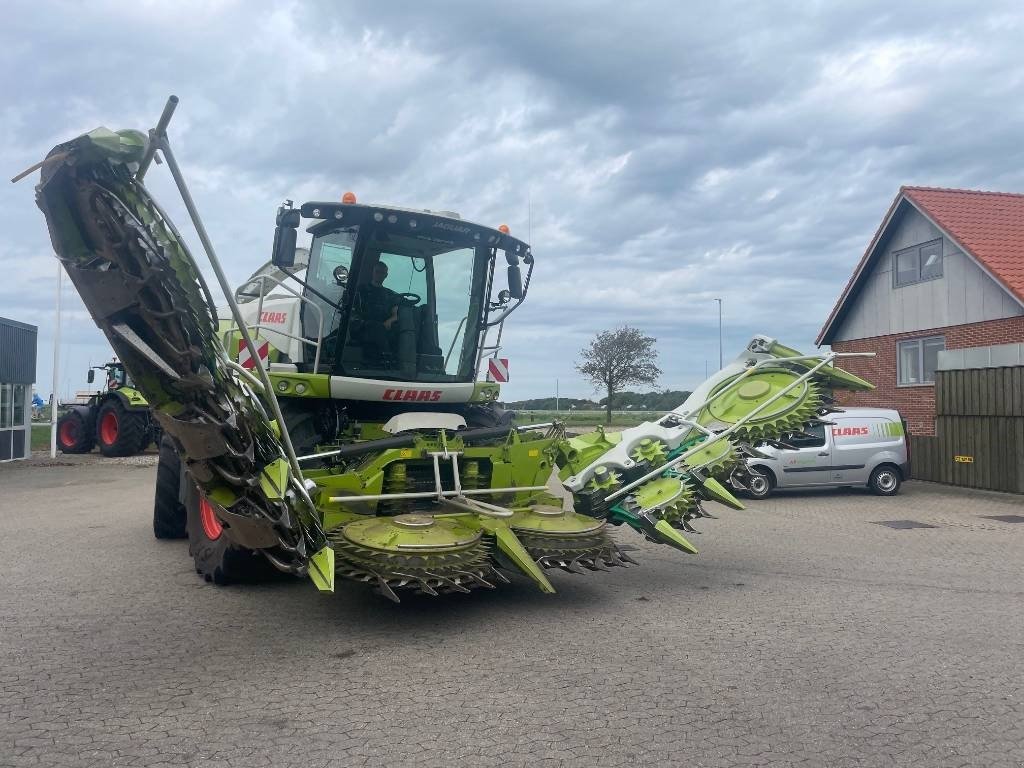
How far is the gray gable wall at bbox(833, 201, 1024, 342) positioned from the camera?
16047 mm

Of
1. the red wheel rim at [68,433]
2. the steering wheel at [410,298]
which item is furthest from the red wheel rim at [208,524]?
the red wheel rim at [68,433]

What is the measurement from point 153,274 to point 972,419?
14.8 meters

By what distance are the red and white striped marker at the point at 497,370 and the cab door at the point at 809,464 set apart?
7.88 metres

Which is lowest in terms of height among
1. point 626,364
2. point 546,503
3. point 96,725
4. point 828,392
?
point 96,725

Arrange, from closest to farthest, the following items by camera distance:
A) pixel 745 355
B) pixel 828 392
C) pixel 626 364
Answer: pixel 828 392, pixel 745 355, pixel 626 364

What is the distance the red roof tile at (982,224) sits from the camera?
15641 millimetres

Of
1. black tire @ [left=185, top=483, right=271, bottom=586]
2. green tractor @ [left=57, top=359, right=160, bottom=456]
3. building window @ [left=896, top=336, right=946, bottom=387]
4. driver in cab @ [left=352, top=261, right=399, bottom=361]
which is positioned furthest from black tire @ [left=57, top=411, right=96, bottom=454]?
building window @ [left=896, top=336, right=946, bottom=387]

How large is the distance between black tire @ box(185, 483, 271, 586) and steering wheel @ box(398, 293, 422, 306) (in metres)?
2.25

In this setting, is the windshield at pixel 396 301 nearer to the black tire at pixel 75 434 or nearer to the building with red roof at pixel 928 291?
the building with red roof at pixel 928 291

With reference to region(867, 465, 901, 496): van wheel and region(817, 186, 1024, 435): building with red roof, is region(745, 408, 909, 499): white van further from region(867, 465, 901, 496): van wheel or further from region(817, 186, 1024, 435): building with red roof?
region(817, 186, 1024, 435): building with red roof

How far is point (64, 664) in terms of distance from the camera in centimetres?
456

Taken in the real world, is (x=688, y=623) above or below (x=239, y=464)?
below

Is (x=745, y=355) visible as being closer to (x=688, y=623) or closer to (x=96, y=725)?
(x=688, y=623)

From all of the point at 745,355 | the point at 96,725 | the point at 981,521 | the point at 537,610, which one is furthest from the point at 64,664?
the point at 981,521
